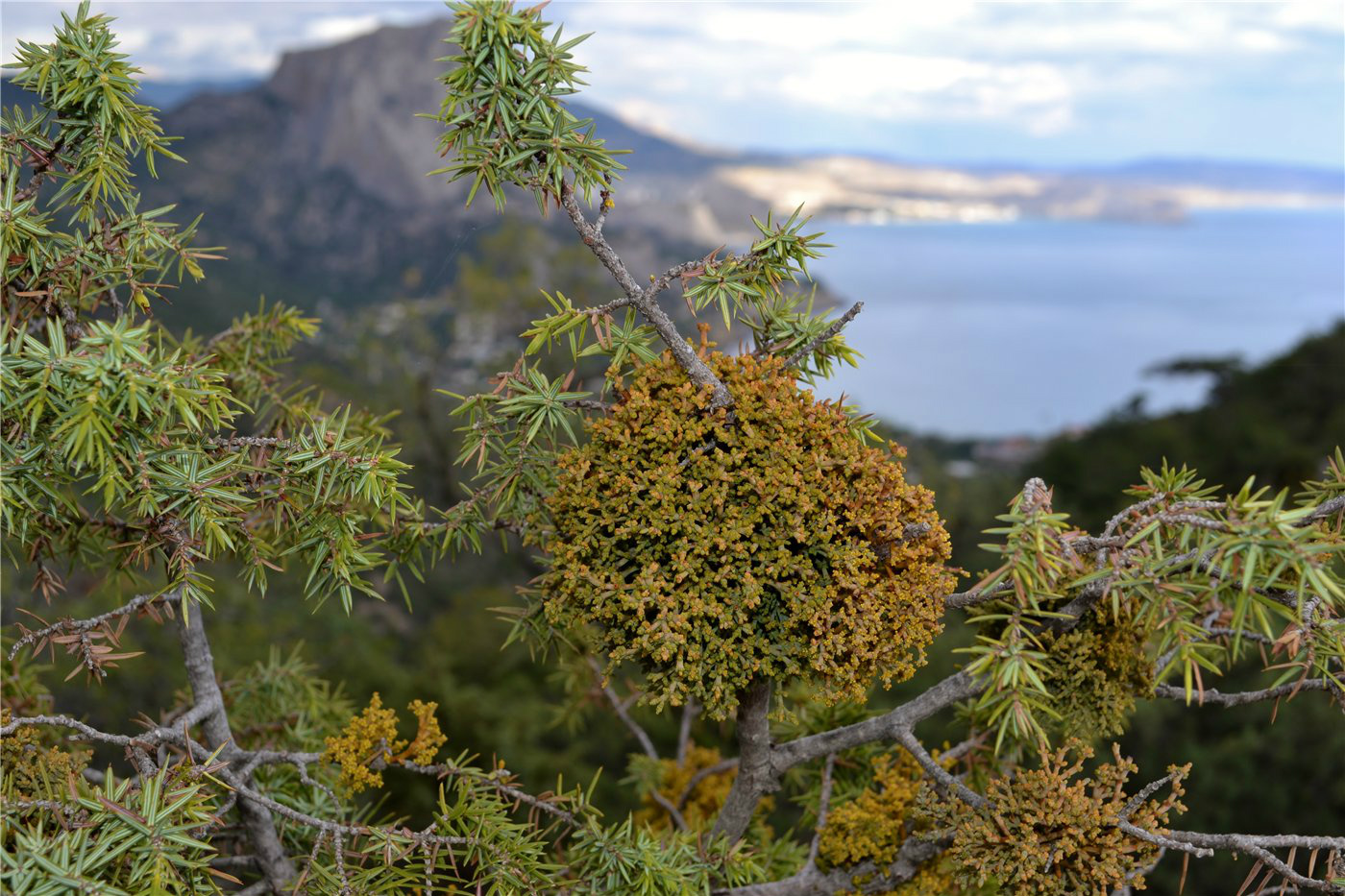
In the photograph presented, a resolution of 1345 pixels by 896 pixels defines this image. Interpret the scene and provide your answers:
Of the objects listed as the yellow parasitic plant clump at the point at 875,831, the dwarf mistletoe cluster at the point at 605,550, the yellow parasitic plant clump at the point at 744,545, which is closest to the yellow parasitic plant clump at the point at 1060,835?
the dwarf mistletoe cluster at the point at 605,550

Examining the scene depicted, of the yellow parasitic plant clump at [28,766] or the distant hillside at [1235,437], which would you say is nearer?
the yellow parasitic plant clump at [28,766]

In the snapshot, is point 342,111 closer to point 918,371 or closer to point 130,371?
point 918,371

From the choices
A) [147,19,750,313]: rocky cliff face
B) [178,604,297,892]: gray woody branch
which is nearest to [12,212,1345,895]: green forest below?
[178,604,297,892]: gray woody branch

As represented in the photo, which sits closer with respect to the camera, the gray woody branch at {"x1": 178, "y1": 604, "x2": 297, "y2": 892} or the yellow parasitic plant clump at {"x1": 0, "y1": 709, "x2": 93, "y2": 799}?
the yellow parasitic plant clump at {"x1": 0, "y1": 709, "x2": 93, "y2": 799}

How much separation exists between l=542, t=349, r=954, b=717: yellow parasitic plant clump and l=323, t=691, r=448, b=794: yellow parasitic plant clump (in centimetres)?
72

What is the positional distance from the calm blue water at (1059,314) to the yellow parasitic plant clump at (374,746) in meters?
24.0

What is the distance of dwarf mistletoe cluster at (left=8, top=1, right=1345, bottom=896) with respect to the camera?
94.7 inches

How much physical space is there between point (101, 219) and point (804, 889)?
341cm

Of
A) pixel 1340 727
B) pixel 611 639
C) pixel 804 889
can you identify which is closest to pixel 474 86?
pixel 611 639

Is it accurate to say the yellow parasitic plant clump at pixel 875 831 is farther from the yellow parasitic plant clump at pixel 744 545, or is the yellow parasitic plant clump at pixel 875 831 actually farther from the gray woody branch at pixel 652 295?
the gray woody branch at pixel 652 295

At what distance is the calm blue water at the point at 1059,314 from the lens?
3941 centimetres

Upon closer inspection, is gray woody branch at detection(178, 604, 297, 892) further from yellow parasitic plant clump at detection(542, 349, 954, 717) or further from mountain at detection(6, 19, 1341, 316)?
mountain at detection(6, 19, 1341, 316)

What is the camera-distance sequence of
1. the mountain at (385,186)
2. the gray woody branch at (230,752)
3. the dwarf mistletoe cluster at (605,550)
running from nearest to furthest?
the dwarf mistletoe cluster at (605,550) → the gray woody branch at (230,752) → the mountain at (385,186)

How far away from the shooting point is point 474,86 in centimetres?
253
